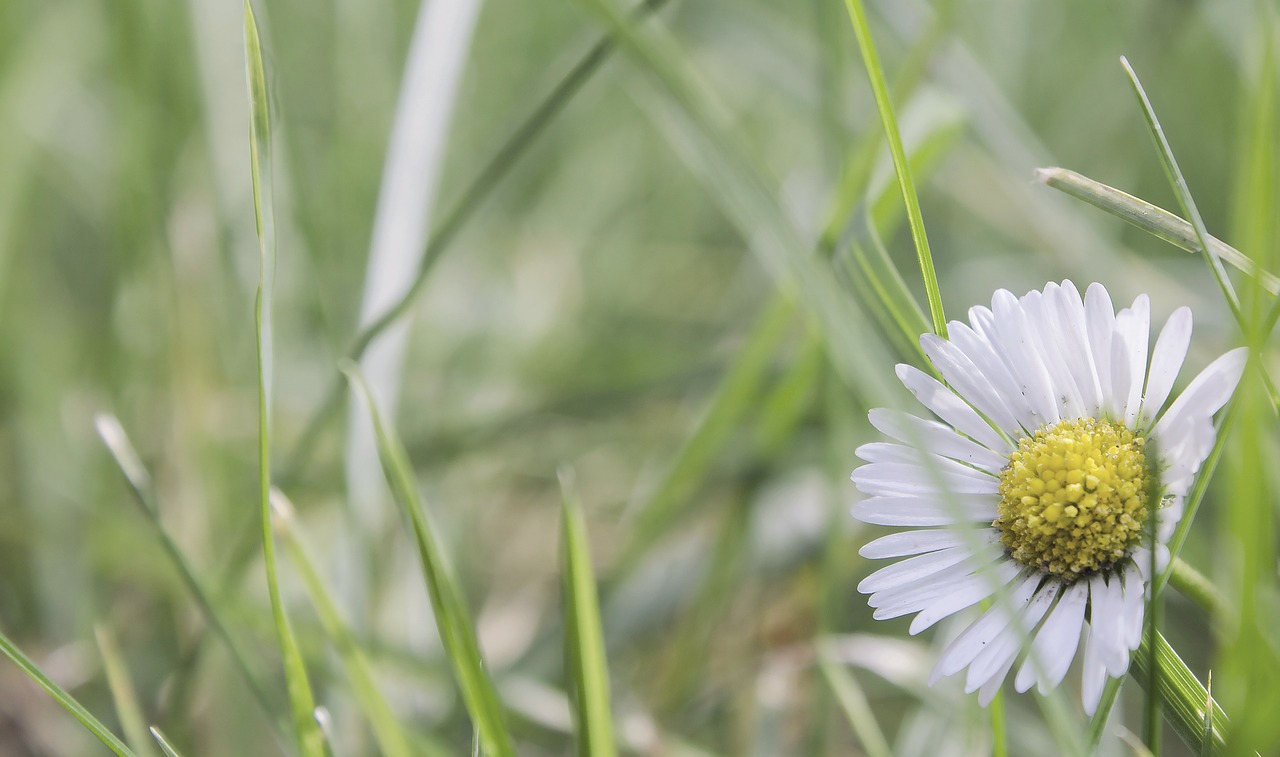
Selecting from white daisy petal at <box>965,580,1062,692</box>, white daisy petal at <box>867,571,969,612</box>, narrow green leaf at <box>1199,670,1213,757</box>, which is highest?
white daisy petal at <box>867,571,969,612</box>

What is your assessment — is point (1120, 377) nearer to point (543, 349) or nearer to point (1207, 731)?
point (1207, 731)

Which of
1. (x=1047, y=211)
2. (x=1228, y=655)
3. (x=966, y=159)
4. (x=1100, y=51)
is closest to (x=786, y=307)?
(x=1047, y=211)

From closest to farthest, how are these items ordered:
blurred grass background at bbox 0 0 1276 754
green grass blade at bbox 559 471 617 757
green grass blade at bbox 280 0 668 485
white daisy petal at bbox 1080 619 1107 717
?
white daisy petal at bbox 1080 619 1107 717 < green grass blade at bbox 559 471 617 757 < green grass blade at bbox 280 0 668 485 < blurred grass background at bbox 0 0 1276 754

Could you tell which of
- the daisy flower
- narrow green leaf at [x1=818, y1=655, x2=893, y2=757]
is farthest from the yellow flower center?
narrow green leaf at [x1=818, y1=655, x2=893, y2=757]

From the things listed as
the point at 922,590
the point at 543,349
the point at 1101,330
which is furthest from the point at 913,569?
the point at 543,349

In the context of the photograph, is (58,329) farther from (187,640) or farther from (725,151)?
(725,151)

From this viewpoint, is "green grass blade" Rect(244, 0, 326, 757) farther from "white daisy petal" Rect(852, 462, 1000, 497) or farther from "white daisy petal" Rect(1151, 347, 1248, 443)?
"white daisy petal" Rect(1151, 347, 1248, 443)

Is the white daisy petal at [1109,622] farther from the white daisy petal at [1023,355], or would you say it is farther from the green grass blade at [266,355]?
the green grass blade at [266,355]
